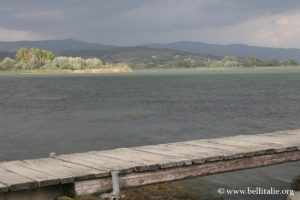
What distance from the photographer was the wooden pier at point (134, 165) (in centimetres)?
A: 896

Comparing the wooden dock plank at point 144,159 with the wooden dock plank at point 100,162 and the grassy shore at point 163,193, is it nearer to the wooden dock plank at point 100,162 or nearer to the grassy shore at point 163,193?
the wooden dock plank at point 100,162

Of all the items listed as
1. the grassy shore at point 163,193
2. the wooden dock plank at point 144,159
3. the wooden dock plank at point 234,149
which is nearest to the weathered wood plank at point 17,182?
the wooden dock plank at point 144,159

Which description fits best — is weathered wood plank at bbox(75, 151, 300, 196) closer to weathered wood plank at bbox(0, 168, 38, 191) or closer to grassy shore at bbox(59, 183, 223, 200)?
weathered wood plank at bbox(0, 168, 38, 191)

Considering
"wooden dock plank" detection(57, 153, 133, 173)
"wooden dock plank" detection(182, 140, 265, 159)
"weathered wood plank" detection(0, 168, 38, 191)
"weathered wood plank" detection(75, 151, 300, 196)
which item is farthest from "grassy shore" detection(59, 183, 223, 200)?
"weathered wood plank" detection(0, 168, 38, 191)

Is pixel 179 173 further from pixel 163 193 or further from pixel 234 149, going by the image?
pixel 163 193

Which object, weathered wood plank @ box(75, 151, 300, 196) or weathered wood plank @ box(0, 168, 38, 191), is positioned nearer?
weathered wood plank @ box(0, 168, 38, 191)

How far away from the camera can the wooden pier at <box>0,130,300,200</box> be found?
896 centimetres

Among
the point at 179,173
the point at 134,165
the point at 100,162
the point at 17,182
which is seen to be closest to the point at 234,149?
the point at 179,173

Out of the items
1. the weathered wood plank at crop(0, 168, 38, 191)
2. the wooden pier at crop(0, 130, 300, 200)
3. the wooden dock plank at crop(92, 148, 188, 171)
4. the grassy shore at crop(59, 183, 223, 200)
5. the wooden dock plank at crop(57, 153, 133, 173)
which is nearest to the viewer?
the weathered wood plank at crop(0, 168, 38, 191)

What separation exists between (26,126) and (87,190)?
27887 millimetres

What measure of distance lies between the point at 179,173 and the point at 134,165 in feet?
4.01

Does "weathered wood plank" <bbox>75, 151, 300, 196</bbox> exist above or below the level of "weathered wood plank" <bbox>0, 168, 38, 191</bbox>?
below

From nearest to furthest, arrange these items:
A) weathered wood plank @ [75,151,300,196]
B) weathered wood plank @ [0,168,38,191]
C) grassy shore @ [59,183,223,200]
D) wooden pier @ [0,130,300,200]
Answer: weathered wood plank @ [0,168,38,191] < wooden pier @ [0,130,300,200] < weathered wood plank @ [75,151,300,196] < grassy shore @ [59,183,223,200]

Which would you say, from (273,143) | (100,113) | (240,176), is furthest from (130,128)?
(273,143)
